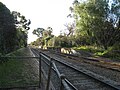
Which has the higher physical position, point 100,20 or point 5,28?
point 100,20

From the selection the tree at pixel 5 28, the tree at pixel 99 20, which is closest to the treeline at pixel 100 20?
the tree at pixel 99 20

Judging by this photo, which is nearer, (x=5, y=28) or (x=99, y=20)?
(x=5, y=28)

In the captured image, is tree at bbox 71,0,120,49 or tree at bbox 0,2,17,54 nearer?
tree at bbox 0,2,17,54

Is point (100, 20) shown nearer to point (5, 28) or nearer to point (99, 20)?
point (99, 20)

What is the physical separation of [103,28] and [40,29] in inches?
5436

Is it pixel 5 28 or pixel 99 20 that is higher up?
pixel 99 20

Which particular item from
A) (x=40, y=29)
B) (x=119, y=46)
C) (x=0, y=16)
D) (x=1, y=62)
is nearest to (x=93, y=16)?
(x=119, y=46)

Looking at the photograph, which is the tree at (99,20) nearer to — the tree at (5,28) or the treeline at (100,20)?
the treeline at (100,20)

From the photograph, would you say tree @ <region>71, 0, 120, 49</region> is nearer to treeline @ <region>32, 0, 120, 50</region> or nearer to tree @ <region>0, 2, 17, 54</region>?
treeline @ <region>32, 0, 120, 50</region>

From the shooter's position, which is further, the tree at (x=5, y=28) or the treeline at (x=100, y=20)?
the treeline at (x=100, y=20)

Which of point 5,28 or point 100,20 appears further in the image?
point 100,20

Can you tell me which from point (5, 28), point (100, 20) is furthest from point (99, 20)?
point (5, 28)

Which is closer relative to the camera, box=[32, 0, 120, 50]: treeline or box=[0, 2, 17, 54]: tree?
box=[0, 2, 17, 54]: tree

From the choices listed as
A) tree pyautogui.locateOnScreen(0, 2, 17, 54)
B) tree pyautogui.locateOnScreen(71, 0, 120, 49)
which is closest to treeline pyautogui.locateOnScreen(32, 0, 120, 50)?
tree pyautogui.locateOnScreen(71, 0, 120, 49)
